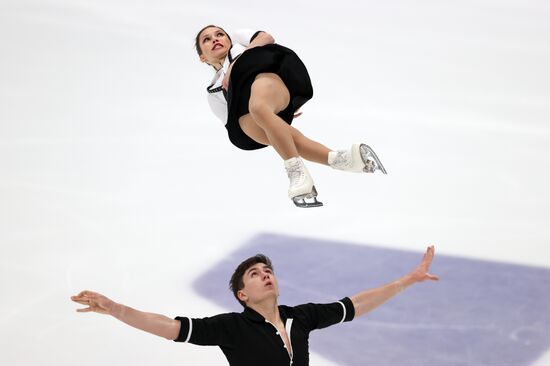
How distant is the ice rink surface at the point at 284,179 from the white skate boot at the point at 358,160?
105cm

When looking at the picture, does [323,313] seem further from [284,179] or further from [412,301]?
[284,179]

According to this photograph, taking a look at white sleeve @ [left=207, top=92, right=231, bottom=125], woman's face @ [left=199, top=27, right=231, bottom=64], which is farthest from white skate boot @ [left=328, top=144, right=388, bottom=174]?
woman's face @ [left=199, top=27, right=231, bottom=64]

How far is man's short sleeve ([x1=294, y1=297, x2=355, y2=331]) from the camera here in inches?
179

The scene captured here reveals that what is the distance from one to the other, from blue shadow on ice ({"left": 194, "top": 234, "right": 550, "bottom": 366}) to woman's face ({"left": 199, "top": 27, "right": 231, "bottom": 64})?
1411 mm

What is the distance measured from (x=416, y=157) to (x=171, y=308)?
83.6 inches

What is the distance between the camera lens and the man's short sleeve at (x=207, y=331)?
14.0 ft

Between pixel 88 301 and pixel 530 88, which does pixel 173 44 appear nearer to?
pixel 530 88

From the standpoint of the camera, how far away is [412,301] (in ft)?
19.0

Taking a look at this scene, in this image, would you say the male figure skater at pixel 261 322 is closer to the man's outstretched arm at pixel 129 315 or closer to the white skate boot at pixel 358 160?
the man's outstretched arm at pixel 129 315

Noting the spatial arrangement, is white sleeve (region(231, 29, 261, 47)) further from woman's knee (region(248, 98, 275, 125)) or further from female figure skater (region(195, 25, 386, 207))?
woman's knee (region(248, 98, 275, 125))

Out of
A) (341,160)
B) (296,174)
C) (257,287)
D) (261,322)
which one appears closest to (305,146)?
(341,160)

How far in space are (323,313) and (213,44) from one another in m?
1.36

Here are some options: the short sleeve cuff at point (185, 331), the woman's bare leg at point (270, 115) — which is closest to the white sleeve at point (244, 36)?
the woman's bare leg at point (270, 115)

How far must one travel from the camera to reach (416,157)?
7117 mm
